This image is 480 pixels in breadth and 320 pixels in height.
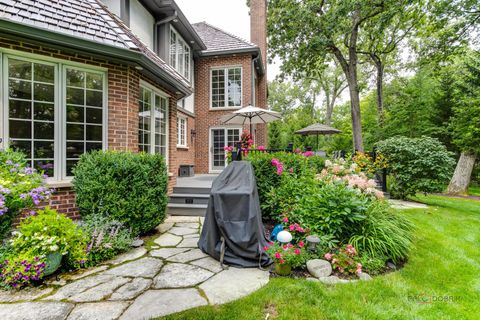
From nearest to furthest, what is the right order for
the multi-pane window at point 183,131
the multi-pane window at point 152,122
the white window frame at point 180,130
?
the multi-pane window at point 152,122 → the white window frame at point 180,130 → the multi-pane window at point 183,131

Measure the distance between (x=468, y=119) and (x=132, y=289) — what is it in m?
13.7

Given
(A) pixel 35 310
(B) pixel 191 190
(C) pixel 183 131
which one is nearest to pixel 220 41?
(C) pixel 183 131

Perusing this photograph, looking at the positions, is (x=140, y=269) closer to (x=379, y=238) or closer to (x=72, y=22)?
(x=379, y=238)

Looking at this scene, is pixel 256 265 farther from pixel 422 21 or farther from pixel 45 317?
pixel 422 21

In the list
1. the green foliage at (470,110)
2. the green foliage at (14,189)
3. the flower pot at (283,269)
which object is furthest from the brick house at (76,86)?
the green foliage at (470,110)

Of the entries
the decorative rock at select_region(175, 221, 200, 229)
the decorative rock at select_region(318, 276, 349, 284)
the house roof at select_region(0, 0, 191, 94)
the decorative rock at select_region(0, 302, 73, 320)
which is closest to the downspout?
the house roof at select_region(0, 0, 191, 94)

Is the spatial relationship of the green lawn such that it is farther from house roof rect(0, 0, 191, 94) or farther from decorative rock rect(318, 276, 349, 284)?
house roof rect(0, 0, 191, 94)

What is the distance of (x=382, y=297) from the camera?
235cm

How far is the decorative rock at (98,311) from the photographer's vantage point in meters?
1.95

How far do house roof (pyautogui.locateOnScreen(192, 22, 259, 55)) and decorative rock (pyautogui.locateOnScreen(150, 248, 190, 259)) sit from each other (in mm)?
9267

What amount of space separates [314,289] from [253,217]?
106 cm

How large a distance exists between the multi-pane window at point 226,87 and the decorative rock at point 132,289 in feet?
29.9

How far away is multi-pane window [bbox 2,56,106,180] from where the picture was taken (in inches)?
144

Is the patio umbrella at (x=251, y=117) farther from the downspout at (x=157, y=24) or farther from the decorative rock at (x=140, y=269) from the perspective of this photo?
the decorative rock at (x=140, y=269)
